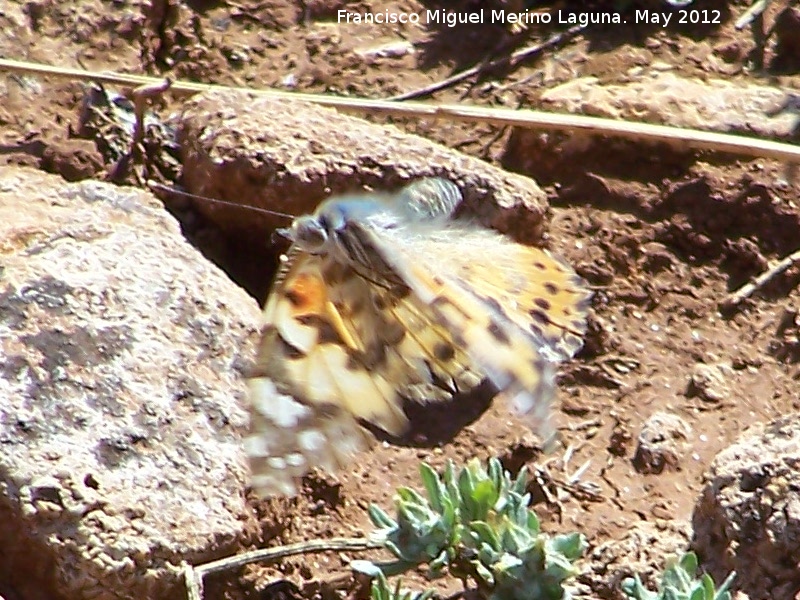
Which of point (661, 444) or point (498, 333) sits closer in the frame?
point (498, 333)

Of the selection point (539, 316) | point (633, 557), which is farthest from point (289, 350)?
point (633, 557)

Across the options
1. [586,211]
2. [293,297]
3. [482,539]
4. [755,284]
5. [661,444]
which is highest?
[293,297]

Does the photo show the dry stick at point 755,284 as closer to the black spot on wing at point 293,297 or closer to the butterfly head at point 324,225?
the butterfly head at point 324,225

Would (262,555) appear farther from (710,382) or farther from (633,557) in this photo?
(710,382)

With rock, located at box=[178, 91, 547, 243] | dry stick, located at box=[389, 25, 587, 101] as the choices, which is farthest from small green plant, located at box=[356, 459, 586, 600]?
dry stick, located at box=[389, 25, 587, 101]

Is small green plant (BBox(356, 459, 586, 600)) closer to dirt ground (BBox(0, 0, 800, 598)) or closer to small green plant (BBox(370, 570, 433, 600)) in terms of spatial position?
small green plant (BBox(370, 570, 433, 600))

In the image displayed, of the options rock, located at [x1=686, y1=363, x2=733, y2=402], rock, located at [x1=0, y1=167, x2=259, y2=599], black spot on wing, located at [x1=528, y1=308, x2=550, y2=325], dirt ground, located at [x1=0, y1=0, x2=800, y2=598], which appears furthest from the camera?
rock, located at [x1=686, y1=363, x2=733, y2=402]

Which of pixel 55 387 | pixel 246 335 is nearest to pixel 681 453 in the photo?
pixel 246 335
